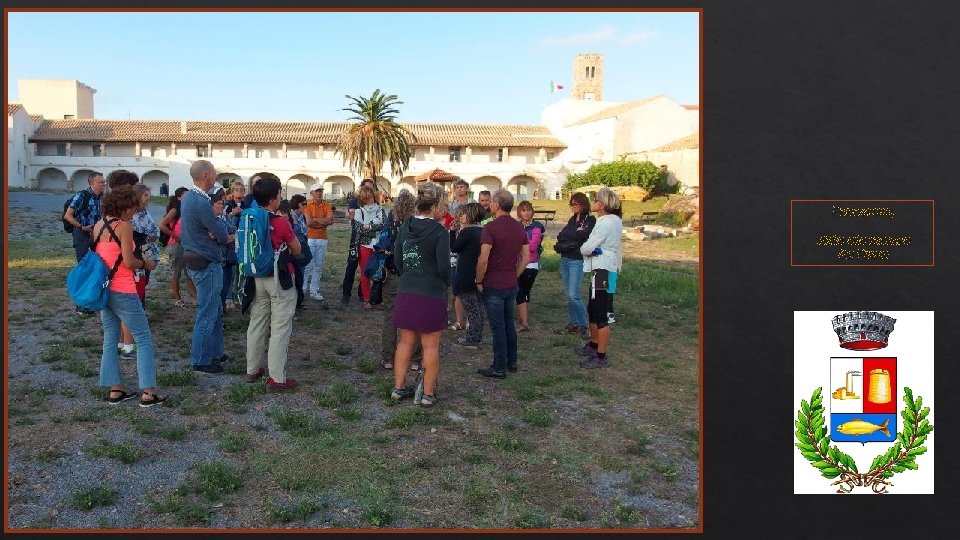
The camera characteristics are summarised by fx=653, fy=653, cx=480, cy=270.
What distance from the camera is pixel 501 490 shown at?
3625 millimetres

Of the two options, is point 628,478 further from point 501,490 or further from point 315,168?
point 315,168

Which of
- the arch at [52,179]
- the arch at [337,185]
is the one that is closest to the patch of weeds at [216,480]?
the arch at [337,185]

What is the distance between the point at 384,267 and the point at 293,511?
352cm

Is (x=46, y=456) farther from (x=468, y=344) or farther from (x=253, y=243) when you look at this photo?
(x=468, y=344)

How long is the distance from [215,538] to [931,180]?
3.43m

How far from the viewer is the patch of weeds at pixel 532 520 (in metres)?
3.29

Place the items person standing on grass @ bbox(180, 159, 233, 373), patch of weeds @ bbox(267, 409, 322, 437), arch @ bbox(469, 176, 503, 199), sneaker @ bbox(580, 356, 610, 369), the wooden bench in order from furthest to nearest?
arch @ bbox(469, 176, 503, 199) < the wooden bench < sneaker @ bbox(580, 356, 610, 369) < person standing on grass @ bbox(180, 159, 233, 373) < patch of weeds @ bbox(267, 409, 322, 437)

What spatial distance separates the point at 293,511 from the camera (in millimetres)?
3316

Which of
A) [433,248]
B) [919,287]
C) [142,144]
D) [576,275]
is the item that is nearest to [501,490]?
[433,248]

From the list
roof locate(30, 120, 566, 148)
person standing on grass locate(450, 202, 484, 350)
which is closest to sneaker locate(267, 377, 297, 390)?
person standing on grass locate(450, 202, 484, 350)

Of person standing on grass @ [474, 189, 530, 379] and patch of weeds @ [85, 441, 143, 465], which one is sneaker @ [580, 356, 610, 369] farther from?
patch of weeds @ [85, 441, 143, 465]

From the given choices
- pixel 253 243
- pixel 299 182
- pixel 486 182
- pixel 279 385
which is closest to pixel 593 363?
pixel 279 385

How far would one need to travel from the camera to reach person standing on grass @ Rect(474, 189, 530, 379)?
561 cm

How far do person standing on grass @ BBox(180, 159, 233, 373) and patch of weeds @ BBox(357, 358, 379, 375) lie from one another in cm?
117
